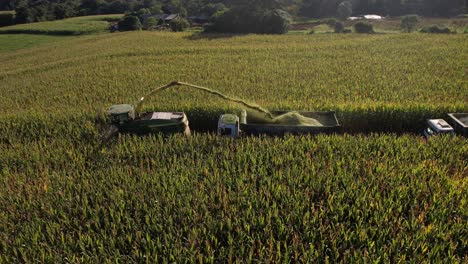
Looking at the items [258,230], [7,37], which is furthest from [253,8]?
[258,230]

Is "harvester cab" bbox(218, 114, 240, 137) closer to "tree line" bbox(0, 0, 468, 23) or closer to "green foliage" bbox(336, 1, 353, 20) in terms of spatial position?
"tree line" bbox(0, 0, 468, 23)

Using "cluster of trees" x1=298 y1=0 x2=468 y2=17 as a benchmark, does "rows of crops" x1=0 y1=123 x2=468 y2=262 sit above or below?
below

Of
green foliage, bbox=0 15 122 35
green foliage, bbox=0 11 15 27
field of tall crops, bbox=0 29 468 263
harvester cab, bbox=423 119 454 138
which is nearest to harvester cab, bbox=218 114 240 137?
field of tall crops, bbox=0 29 468 263

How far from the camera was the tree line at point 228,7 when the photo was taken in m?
54.1

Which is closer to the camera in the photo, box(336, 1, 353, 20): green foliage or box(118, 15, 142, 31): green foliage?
box(118, 15, 142, 31): green foliage

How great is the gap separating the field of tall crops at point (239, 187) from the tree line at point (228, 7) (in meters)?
35.1

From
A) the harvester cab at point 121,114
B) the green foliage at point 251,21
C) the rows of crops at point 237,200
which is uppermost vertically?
the green foliage at point 251,21

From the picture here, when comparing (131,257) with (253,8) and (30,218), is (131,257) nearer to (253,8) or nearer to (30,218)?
(30,218)

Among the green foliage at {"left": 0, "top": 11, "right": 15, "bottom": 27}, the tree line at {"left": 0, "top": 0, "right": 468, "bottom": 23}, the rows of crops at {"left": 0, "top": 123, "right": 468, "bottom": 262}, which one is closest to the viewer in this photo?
the rows of crops at {"left": 0, "top": 123, "right": 468, "bottom": 262}

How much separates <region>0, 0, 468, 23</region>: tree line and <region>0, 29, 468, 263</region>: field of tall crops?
35.1 m

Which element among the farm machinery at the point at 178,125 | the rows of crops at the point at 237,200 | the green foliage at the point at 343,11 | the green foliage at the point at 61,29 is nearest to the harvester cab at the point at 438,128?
the rows of crops at the point at 237,200

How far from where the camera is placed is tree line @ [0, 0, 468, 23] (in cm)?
5406

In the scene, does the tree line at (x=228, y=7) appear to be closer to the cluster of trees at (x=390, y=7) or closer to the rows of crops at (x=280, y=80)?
the cluster of trees at (x=390, y=7)

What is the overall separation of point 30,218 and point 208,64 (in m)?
12.7
